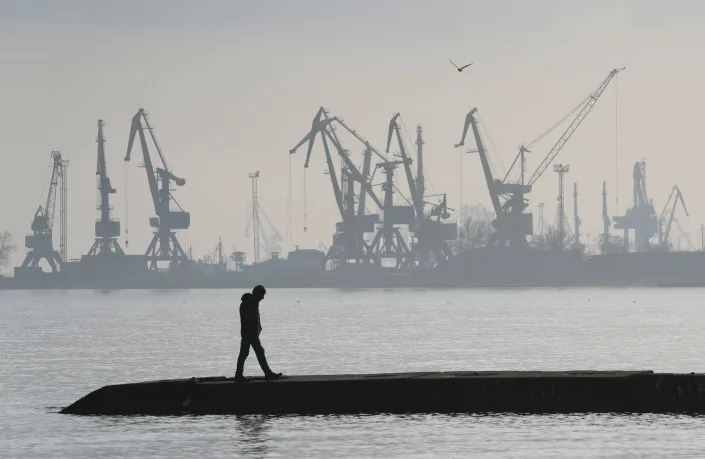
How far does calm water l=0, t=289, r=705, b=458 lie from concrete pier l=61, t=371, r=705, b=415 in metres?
0.22

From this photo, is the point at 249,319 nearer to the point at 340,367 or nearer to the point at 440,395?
the point at 440,395

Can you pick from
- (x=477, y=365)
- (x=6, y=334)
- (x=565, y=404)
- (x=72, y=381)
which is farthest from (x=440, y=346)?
(x=565, y=404)

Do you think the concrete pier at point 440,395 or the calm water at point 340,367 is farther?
the concrete pier at point 440,395

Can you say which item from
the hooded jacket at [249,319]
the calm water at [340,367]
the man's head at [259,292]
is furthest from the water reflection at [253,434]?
the man's head at [259,292]

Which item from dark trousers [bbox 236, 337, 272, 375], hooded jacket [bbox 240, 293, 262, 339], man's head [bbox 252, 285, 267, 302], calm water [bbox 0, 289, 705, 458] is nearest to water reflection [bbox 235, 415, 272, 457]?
calm water [bbox 0, 289, 705, 458]

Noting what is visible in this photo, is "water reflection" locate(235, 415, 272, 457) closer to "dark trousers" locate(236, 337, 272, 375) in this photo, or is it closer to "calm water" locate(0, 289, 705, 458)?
"calm water" locate(0, 289, 705, 458)

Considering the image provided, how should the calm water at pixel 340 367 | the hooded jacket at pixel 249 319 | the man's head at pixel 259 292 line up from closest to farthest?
1. the man's head at pixel 259 292
2. the calm water at pixel 340 367
3. the hooded jacket at pixel 249 319

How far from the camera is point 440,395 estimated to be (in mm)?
28078

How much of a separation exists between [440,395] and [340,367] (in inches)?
822

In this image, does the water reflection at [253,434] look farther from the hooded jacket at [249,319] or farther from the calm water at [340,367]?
the hooded jacket at [249,319]

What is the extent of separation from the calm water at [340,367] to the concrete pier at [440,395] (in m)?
0.22

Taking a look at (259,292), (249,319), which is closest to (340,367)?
(249,319)

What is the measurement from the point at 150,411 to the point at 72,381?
15.7 metres

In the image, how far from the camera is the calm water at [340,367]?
2519cm
